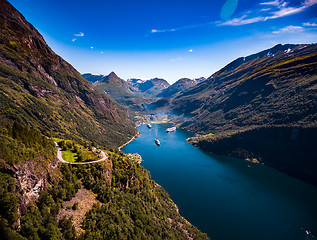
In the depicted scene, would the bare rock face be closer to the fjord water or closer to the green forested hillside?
the green forested hillside

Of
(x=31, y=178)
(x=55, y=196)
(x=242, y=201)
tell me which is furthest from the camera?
(x=242, y=201)

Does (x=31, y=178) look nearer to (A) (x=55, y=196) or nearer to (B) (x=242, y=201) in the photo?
(A) (x=55, y=196)

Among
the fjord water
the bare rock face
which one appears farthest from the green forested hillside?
the fjord water

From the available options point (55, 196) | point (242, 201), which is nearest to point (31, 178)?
point (55, 196)

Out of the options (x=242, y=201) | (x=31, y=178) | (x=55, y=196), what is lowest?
(x=242, y=201)

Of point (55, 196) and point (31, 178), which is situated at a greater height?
point (31, 178)

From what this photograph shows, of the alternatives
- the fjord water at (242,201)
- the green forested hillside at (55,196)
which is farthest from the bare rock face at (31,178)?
the fjord water at (242,201)

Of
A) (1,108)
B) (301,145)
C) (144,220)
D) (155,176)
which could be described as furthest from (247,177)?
(1,108)

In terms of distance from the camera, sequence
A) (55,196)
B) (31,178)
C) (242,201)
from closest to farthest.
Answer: (31,178) → (55,196) → (242,201)

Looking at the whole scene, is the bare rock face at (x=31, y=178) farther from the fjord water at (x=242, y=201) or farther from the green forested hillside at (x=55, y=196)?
the fjord water at (x=242, y=201)

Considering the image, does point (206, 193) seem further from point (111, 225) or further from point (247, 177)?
point (111, 225)
